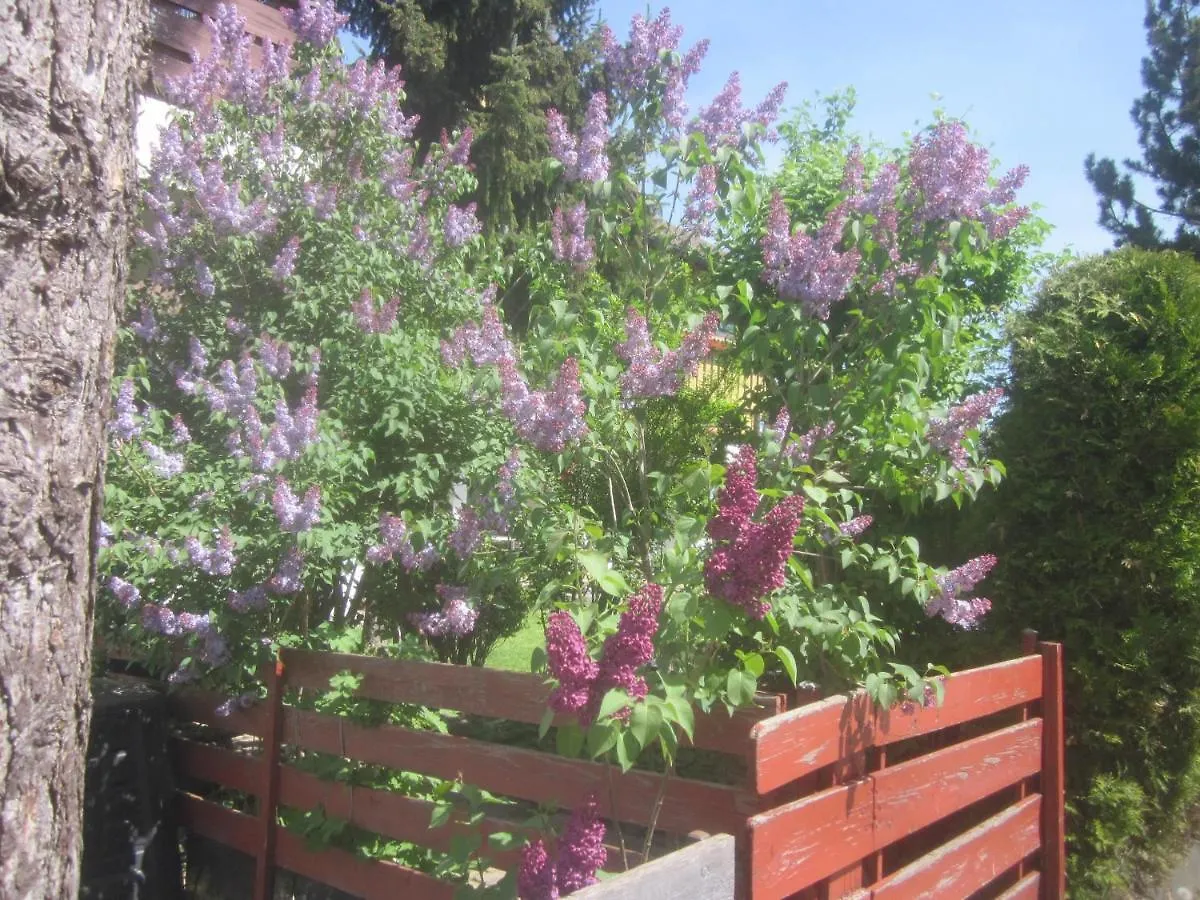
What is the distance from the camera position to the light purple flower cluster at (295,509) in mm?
3219

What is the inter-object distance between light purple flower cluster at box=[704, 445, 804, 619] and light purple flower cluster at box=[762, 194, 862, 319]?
0.93 m

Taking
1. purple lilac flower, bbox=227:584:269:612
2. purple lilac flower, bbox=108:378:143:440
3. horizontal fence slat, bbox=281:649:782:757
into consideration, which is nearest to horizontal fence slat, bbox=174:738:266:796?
horizontal fence slat, bbox=281:649:782:757

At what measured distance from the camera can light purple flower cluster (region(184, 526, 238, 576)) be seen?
3328 mm

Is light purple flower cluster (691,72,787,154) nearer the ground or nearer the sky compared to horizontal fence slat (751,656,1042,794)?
nearer the sky

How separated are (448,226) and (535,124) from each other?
665cm

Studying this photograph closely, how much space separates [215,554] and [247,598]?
0.28 metres

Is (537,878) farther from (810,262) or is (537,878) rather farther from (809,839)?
(810,262)

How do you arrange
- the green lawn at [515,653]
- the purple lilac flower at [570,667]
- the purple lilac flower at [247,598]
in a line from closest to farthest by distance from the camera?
the purple lilac flower at [570,667], the purple lilac flower at [247,598], the green lawn at [515,653]

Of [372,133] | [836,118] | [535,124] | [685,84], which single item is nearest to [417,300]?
[372,133]

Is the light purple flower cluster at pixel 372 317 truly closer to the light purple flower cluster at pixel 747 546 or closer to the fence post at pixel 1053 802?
the light purple flower cluster at pixel 747 546

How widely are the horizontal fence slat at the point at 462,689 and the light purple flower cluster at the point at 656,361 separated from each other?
0.88m

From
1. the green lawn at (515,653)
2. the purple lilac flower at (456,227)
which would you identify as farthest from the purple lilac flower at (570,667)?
the green lawn at (515,653)

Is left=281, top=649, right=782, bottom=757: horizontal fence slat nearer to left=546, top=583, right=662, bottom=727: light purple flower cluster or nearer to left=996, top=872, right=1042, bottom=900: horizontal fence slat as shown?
left=546, top=583, right=662, bottom=727: light purple flower cluster

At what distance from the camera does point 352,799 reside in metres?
3.68
